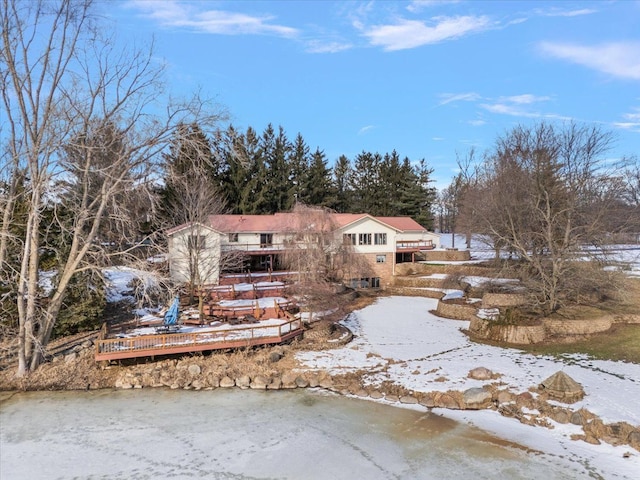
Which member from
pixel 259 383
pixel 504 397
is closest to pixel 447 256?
pixel 504 397

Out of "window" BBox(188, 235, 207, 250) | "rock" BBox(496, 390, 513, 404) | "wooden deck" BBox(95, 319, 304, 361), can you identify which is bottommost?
"rock" BBox(496, 390, 513, 404)

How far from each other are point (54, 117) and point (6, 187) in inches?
148

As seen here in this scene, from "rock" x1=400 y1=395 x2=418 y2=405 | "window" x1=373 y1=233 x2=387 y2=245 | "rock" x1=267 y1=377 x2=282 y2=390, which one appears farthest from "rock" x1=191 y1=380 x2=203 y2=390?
"window" x1=373 y1=233 x2=387 y2=245

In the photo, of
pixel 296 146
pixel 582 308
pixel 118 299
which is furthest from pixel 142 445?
pixel 296 146

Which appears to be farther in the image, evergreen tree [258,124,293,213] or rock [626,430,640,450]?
evergreen tree [258,124,293,213]

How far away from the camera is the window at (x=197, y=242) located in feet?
83.5

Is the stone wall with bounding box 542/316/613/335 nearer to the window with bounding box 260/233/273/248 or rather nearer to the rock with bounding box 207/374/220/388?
the rock with bounding box 207/374/220/388

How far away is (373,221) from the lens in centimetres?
3700

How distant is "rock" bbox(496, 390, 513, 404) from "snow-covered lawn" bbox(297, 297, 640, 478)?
49cm

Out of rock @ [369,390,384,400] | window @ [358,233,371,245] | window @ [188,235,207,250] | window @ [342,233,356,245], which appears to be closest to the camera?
rock @ [369,390,384,400]

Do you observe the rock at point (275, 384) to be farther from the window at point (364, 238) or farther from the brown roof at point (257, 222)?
the window at point (364, 238)

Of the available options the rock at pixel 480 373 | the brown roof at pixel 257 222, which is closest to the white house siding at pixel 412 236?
the brown roof at pixel 257 222

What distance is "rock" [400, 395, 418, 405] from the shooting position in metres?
12.9

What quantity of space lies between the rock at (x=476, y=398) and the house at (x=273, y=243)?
16383 mm
